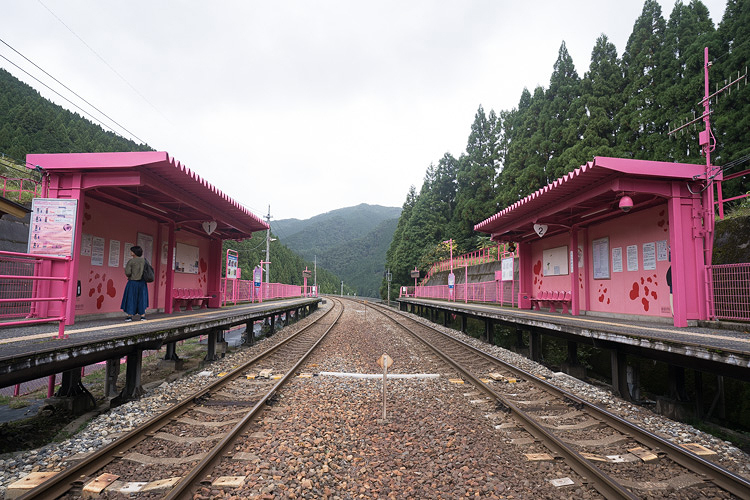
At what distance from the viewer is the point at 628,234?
9359 mm

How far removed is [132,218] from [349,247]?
134 m

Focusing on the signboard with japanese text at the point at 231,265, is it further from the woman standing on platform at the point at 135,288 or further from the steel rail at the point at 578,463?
the steel rail at the point at 578,463

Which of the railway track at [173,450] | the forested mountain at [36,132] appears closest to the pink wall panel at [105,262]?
the railway track at [173,450]

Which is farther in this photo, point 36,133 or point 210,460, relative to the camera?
point 36,133

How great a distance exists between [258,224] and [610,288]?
11.4 meters

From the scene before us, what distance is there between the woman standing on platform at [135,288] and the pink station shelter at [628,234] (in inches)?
351

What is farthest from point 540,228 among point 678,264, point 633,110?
point 633,110

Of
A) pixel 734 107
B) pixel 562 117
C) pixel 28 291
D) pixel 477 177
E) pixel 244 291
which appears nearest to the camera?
pixel 28 291

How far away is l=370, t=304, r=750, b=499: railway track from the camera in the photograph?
9.93 feet

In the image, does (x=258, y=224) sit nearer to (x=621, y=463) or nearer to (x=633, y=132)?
(x=621, y=463)

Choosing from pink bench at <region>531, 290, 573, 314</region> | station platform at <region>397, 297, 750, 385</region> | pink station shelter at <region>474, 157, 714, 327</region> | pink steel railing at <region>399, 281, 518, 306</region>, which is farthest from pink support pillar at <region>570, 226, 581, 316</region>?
pink steel railing at <region>399, 281, 518, 306</region>

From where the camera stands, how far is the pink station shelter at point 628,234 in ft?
24.8

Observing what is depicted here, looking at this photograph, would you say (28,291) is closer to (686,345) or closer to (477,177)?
(686,345)

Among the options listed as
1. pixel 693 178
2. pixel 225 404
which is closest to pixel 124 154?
pixel 225 404
